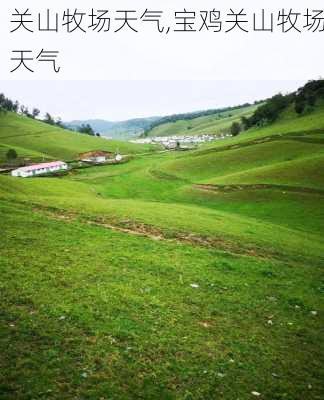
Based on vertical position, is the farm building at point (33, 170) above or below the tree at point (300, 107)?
below

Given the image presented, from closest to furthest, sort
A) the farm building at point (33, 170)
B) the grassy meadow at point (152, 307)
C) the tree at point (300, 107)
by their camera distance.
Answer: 1. the grassy meadow at point (152, 307)
2. the farm building at point (33, 170)
3. the tree at point (300, 107)

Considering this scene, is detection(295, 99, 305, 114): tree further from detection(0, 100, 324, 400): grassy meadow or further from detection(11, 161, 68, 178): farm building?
detection(0, 100, 324, 400): grassy meadow

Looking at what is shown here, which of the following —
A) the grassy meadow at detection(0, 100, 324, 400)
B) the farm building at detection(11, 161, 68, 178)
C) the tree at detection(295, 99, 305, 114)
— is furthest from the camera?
the tree at detection(295, 99, 305, 114)

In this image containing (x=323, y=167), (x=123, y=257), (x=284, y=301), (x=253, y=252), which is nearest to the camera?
(x=284, y=301)

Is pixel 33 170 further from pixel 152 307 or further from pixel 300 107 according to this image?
pixel 152 307

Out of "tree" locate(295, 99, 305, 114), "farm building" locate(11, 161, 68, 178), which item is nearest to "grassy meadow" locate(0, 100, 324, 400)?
"farm building" locate(11, 161, 68, 178)

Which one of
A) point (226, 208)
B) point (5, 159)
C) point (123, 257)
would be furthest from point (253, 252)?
point (5, 159)

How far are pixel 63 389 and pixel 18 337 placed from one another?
2.99 m

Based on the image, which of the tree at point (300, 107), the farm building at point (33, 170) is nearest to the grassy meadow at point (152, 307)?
the farm building at point (33, 170)

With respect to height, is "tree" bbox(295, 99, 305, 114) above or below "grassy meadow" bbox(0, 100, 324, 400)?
above

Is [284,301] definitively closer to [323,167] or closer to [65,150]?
[323,167]

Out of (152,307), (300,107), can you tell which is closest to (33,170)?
(300,107)

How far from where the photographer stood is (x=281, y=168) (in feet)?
238

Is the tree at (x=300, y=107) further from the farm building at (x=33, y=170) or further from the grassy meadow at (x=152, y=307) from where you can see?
the grassy meadow at (x=152, y=307)
